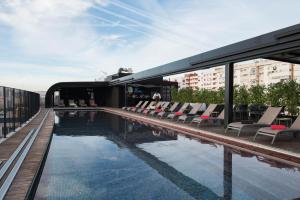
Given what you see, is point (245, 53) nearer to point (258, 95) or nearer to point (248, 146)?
point (248, 146)

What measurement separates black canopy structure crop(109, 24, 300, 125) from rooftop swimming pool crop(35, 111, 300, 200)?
9.72ft

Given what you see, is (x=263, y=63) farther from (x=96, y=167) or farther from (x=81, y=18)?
(x=96, y=167)

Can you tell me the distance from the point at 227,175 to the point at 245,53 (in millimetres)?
5184

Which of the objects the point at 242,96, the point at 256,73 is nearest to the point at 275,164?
the point at 242,96

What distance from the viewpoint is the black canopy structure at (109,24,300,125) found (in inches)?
288

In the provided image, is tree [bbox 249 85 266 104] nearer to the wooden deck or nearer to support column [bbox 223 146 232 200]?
support column [bbox 223 146 232 200]

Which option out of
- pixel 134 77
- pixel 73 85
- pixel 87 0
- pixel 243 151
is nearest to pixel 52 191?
pixel 243 151

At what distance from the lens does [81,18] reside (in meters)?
17.5

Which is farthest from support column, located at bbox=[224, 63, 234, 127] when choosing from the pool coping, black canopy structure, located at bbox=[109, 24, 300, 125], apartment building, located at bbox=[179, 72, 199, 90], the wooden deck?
apartment building, located at bbox=[179, 72, 199, 90]

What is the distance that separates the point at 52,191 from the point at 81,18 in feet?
49.0

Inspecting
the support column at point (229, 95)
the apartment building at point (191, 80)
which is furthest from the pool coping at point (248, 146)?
the apartment building at point (191, 80)

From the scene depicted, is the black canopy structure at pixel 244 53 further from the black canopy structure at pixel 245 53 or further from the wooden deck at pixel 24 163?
the wooden deck at pixel 24 163

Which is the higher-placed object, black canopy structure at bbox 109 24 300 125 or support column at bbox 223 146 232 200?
black canopy structure at bbox 109 24 300 125

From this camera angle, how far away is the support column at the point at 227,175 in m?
4.16
